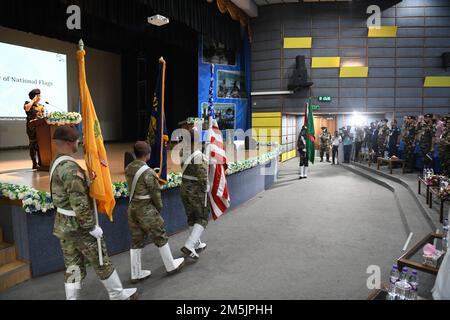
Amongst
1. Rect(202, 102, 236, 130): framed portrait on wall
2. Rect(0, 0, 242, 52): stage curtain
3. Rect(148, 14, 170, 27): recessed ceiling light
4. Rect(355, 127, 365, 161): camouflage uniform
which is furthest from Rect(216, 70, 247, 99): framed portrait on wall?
Rect(355, 127, 365, 161): camouflage uniform

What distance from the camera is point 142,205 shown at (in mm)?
3422

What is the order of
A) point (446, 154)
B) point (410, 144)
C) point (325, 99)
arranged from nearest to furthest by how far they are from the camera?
point (446, 154) < point (410, 144) < point (325, 99)

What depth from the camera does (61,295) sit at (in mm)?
3205

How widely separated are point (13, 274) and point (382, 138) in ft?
34.8

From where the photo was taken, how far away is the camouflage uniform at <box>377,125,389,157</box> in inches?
430

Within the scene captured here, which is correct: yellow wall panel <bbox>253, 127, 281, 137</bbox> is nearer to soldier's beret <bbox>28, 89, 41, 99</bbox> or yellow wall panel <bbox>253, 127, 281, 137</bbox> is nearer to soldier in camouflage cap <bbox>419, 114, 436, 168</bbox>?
soldier in camouflage cap <bbox>419, 114, 436, 168</bbox>

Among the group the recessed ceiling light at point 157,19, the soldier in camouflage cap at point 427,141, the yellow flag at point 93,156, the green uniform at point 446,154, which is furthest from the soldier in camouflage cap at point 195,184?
the recessed ceiling light at point 157,19

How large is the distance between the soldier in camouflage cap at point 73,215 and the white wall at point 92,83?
7.33 meters

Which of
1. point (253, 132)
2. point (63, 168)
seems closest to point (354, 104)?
point (253, 132)

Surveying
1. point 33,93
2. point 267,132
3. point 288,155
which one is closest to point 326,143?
point 288,155

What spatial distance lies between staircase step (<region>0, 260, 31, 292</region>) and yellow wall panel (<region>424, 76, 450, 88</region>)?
1503cm

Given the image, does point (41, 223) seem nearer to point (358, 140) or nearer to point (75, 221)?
point (75, 221)

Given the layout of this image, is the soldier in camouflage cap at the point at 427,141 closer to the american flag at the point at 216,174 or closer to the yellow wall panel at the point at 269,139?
the american flag at the point at 216,174

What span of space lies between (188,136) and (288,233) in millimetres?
2202
